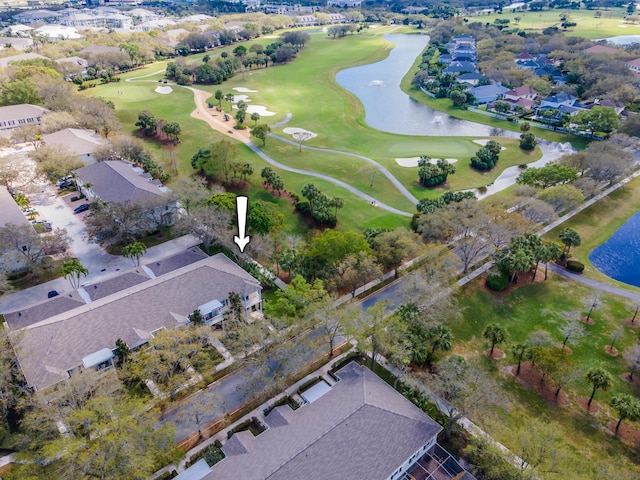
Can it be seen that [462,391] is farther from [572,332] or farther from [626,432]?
[572,332]

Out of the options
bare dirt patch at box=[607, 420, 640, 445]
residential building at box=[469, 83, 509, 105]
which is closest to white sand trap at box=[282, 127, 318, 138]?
residential building at box=[469, 83, 509, 105]

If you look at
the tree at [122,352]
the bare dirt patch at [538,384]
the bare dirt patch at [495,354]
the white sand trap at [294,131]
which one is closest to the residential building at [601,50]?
the white sand trap at [294,131]

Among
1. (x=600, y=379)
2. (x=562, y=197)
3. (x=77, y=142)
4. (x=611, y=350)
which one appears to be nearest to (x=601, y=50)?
(x=562, y=197)

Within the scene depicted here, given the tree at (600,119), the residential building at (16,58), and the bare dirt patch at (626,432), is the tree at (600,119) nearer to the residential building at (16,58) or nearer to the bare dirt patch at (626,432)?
the bare dirt patch at (626,432)

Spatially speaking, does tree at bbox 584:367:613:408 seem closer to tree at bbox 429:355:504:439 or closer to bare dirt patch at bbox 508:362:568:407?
bare dirt patch at bbox 508:362:568:407

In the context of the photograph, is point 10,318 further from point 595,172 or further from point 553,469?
point 595,172
